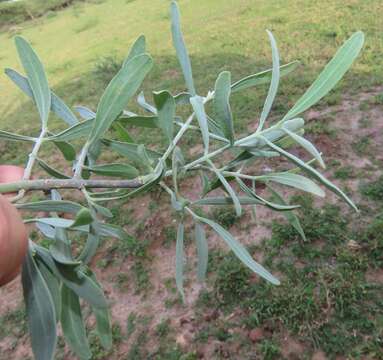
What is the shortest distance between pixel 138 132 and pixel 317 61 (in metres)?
1.42

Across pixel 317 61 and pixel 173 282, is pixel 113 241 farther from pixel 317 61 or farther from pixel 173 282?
pixel 317 61

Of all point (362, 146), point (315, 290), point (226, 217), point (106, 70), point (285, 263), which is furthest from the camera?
point (106, 70)

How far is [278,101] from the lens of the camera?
111 inches

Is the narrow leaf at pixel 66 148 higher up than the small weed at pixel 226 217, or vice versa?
the narrow leaf at pixel 66 148

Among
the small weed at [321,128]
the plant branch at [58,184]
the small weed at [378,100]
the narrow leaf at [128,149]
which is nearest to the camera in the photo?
the plant branch at [58,184]

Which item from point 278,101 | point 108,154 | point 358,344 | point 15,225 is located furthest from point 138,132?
point 15,225

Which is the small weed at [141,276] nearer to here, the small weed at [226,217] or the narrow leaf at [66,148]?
the small weed at [226,217]

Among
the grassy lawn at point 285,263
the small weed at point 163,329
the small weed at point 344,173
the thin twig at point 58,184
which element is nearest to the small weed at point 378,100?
the grassy lawn at point 285,263

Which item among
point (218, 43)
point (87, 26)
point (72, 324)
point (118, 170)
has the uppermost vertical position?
point (118, 170)

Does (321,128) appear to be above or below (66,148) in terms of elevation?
below

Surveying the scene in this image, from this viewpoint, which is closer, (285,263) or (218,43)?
(285,263)

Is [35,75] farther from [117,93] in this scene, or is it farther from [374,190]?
[374,190]

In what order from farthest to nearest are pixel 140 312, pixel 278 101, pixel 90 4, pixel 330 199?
pixel 90 4 → pixel 278 101 → pixel 330 199 → pixel 140 312

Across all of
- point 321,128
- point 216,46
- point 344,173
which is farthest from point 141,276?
point 216,46
